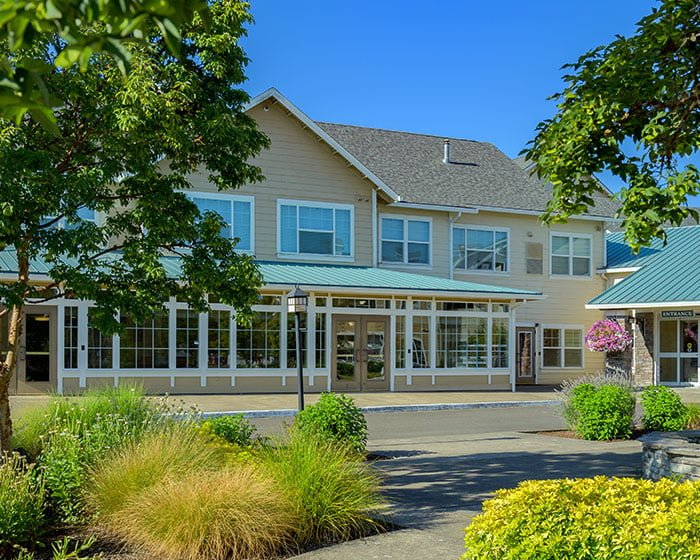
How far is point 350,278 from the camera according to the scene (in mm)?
24938

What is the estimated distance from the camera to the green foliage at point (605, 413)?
14.3 metres

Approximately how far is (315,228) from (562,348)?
1091 centimetres

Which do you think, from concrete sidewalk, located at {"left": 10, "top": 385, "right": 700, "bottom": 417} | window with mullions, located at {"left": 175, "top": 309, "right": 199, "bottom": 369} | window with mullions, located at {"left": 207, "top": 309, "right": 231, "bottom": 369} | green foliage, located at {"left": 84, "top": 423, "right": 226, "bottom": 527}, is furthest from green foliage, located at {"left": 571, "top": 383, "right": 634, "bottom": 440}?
window with mullions, located at {"left": 175, "top": 309, "right": 199, "bottom": 369}

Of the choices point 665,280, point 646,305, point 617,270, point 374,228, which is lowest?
point 646,305

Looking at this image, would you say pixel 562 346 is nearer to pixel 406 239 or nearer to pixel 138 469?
pixel 406 239

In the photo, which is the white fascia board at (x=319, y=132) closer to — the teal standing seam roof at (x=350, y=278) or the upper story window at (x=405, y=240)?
the upper story window at (x=405, y=240)

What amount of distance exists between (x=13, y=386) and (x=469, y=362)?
549 inches

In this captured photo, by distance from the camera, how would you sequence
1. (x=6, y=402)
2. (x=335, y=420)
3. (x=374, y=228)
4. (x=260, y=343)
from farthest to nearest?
(x=374, y=228) → (x=260, y=343) → (x=335, y=420) → (x=6, y=402)

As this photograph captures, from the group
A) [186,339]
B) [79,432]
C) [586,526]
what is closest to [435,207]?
[186,339]

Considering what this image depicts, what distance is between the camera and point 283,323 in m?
24.9

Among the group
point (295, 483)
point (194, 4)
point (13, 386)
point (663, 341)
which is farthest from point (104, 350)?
point (194, 4)

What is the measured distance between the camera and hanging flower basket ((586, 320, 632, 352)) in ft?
98.5

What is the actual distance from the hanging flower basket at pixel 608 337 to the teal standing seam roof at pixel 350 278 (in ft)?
13.8

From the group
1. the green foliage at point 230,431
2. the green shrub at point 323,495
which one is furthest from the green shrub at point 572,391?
the green shrub at point 323,495
